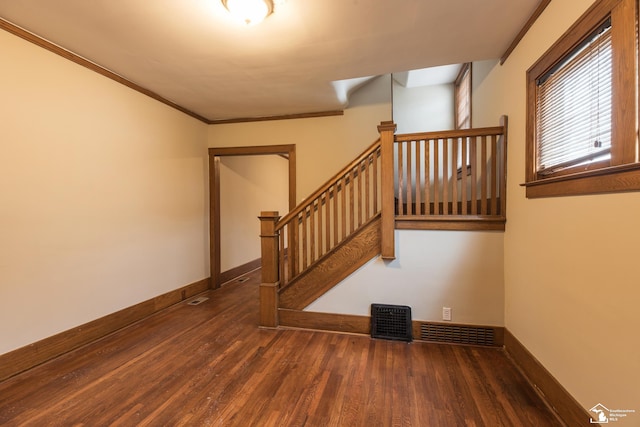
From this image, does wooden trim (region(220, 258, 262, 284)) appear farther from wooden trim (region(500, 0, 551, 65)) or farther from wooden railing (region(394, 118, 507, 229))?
wooden trim (region(500, 0, 551, 65))

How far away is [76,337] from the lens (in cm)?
240

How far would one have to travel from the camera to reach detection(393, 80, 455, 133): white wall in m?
4.05

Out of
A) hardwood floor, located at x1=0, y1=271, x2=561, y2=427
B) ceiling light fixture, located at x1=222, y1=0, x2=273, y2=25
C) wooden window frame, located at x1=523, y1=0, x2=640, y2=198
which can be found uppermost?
ceiling light fixture, located at x1=222, y1=0, x2=273, y2=25

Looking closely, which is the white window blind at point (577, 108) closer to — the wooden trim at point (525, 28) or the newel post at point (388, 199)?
the wooden trim at point (525, 28)

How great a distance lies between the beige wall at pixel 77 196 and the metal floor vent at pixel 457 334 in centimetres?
312

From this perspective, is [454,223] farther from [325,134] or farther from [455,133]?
[325,134]

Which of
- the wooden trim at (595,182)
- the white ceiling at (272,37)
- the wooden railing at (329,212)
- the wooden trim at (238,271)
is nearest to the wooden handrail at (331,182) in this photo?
the wooden railing at (329,212)

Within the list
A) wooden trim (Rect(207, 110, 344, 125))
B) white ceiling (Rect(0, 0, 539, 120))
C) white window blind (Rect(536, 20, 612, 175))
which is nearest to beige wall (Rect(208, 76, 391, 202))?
wooden trim (Rect(207, 110, 344, 125))

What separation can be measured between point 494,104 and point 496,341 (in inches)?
88.3

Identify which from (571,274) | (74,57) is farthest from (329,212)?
(74,57)

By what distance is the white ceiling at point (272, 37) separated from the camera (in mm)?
1816

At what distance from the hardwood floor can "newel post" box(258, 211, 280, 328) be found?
21cm

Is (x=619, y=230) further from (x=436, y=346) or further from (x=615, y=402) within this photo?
(x=436, y=346)

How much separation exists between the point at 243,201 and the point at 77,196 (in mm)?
2867
